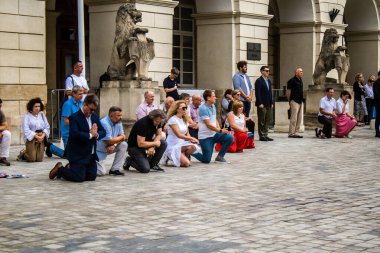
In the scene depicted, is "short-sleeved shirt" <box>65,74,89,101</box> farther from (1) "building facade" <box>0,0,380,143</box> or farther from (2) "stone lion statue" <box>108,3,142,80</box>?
(1) "building facade" <box>0,0,380,143</box>

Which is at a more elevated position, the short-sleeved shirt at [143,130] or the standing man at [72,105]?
the standing man at [72,105]

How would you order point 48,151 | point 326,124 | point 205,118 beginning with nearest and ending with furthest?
point 205,118 → point 48,151 → point 326,124

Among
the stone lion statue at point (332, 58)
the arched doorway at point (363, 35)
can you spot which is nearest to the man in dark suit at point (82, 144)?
the stone lion statue at point (332, 58)

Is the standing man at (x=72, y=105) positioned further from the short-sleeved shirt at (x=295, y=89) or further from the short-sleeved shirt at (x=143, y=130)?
the short-sleeved shirt at (x=295, y=89)

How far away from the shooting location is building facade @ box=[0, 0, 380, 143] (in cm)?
1711

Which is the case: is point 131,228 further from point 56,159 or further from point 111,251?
point 56,159

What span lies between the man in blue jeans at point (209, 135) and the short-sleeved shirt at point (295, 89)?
5.86 m

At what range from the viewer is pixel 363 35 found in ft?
99.8

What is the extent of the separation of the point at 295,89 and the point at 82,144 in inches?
377

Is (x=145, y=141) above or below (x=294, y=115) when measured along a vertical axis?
below

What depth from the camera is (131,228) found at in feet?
25.0

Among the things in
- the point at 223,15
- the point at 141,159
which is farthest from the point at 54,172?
the point at 223,15

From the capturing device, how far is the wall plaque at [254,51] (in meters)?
23.2

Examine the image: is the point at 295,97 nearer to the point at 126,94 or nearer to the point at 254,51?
the point at 254,51
